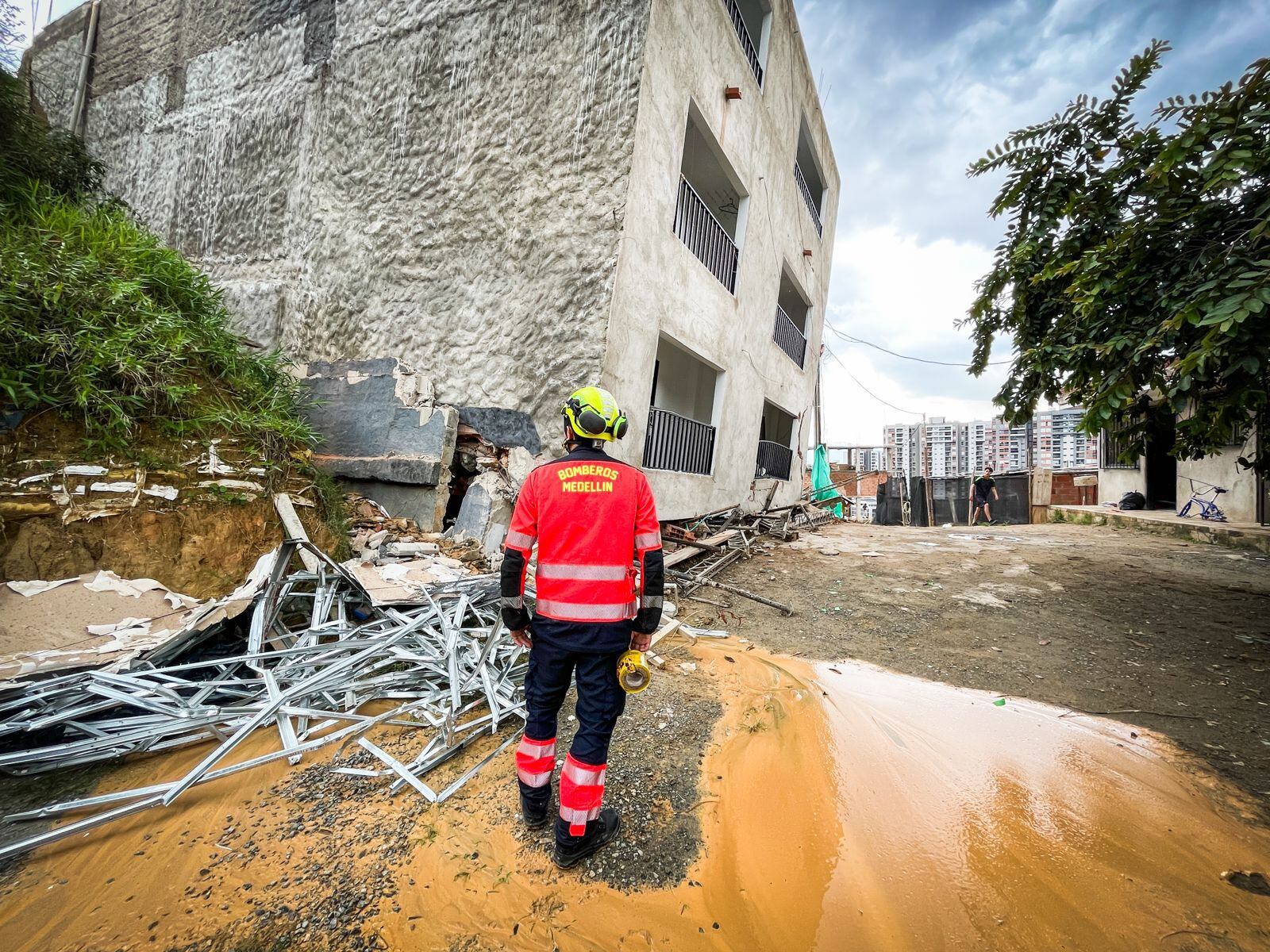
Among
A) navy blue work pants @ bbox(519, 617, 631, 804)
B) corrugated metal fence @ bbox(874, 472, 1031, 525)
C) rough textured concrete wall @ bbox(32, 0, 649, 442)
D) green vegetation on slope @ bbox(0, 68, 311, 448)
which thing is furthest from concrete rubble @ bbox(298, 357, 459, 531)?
corrugated metal fence @ bbox(874, 472, 1031, 525)

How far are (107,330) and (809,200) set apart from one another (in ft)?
40.7

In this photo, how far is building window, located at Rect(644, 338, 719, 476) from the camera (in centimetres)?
655

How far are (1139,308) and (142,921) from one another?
695cm

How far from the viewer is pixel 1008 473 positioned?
1622 centimetres

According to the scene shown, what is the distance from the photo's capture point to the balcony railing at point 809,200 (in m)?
10.3

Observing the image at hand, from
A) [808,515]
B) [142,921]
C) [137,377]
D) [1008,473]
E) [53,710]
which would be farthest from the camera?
[1008,473]

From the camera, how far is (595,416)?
2.23 meters

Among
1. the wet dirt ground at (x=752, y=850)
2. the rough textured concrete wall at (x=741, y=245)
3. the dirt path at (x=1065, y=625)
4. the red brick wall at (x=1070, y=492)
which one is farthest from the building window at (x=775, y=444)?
the red brick wall at (x=1070, y=492)

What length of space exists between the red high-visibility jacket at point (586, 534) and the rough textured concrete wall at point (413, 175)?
312 centimetres

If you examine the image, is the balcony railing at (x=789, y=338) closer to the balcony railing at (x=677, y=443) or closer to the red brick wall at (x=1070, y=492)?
the balcony railing at (x=677, y=443)

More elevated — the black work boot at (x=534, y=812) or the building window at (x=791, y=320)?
the building window at (x=791, y=320)

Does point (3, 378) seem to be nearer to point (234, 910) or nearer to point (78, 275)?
point (78, 275)

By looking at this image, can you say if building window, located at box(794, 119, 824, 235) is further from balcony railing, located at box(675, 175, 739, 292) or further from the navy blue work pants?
the navy blue work pants

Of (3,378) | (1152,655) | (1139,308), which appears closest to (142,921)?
(3,378)
